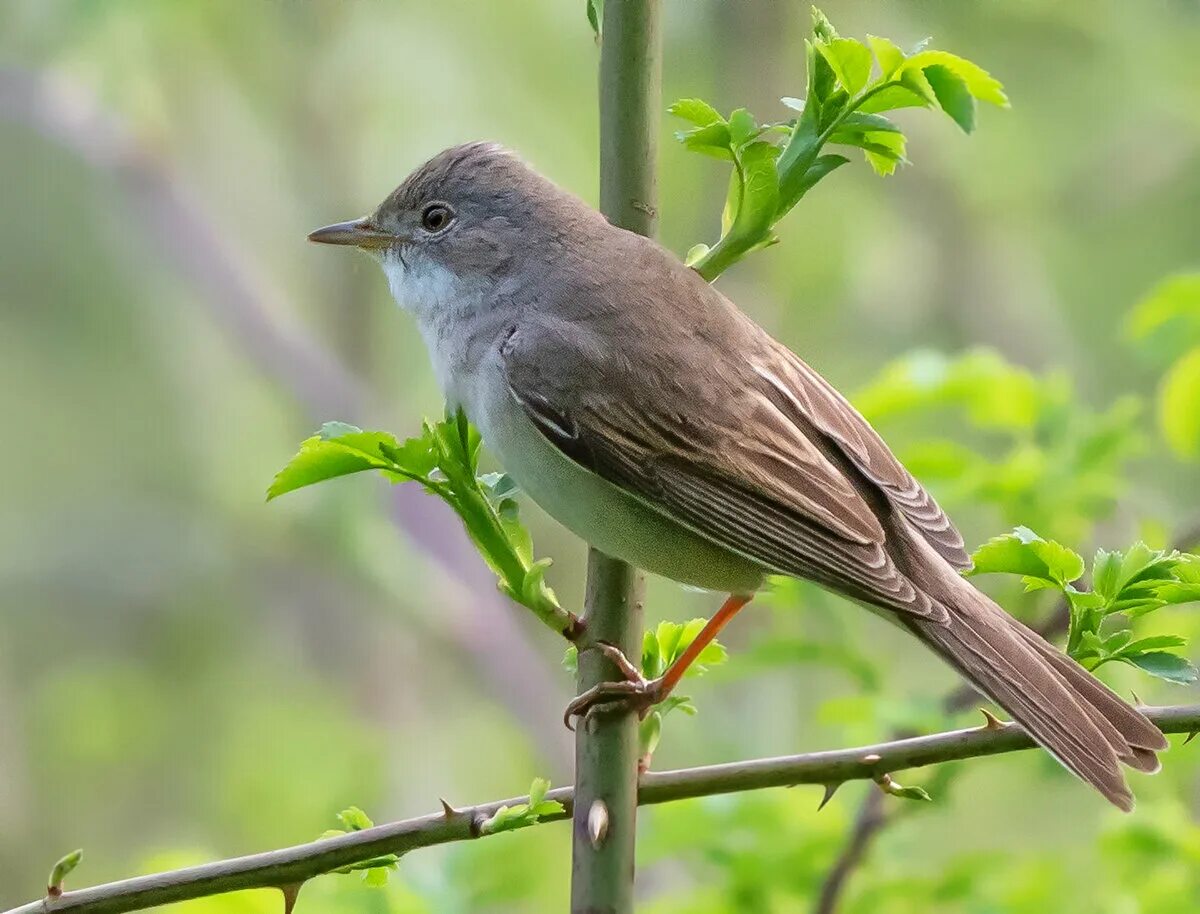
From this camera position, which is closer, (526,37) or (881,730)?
(881,730)

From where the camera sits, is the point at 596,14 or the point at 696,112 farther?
the point at 596,14

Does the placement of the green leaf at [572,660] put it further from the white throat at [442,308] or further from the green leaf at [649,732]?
the white throat at [442,308]

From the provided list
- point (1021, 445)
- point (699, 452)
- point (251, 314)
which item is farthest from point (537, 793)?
point (251, 314)

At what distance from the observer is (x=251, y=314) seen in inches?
247

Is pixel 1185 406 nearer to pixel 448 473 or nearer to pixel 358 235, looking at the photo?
pixel 448 473

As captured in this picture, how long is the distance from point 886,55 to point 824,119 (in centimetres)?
14

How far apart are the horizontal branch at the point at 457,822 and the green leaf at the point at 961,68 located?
861 mm

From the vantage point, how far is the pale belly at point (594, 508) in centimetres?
271

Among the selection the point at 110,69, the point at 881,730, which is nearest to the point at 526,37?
the point at 110,69

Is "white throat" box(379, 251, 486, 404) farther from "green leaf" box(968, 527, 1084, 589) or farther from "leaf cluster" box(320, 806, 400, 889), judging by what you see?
"green leaf" box(968, 527, 1084, 589)

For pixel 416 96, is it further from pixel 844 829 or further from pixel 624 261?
pixel 844 829

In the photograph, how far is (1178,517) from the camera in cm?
475

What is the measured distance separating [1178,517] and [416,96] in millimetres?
3392

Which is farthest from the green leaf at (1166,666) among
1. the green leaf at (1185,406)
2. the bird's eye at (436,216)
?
the bird's eye at (436,216)
